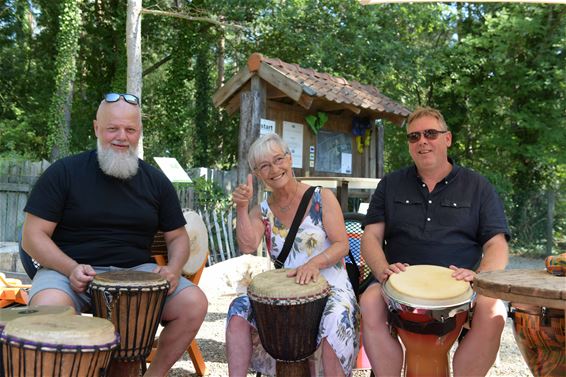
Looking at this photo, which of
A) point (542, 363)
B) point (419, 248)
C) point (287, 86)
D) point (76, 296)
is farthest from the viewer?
point (287, 86)

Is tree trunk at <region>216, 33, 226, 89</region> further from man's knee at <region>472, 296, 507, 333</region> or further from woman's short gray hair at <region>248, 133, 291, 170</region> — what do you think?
man's knee at <region>472, 296, 507, 333</region>

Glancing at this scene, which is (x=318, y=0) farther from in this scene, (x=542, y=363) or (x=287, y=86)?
(x=542, y=363)

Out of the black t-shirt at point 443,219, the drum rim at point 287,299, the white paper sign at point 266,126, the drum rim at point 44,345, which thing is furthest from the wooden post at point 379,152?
the drum rim at point 44,345

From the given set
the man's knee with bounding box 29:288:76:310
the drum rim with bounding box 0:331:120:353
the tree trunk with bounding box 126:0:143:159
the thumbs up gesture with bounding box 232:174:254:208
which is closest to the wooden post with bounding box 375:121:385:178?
the thumbs up gesture with bounding box 232:174:254:208

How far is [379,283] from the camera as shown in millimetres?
→ 3189

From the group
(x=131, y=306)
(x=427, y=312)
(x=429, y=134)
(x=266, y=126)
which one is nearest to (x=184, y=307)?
(x=131, y=306)

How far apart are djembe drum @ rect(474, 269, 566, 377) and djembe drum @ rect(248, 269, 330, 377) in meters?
0.85

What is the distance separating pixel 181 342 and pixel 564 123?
Result: 41.1ft

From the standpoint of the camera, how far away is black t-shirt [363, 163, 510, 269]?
3242 millimetres

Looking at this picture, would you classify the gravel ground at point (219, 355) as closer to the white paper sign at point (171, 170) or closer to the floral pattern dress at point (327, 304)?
the floral pattern dress at point (327, 304)

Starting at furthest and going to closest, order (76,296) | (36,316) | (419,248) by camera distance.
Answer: (419,248) < (76,296) < (36,316)

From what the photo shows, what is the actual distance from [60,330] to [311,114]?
5712 mm

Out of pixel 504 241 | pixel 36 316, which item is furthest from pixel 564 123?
pixel 36 316

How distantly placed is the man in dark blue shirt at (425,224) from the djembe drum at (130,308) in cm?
106
